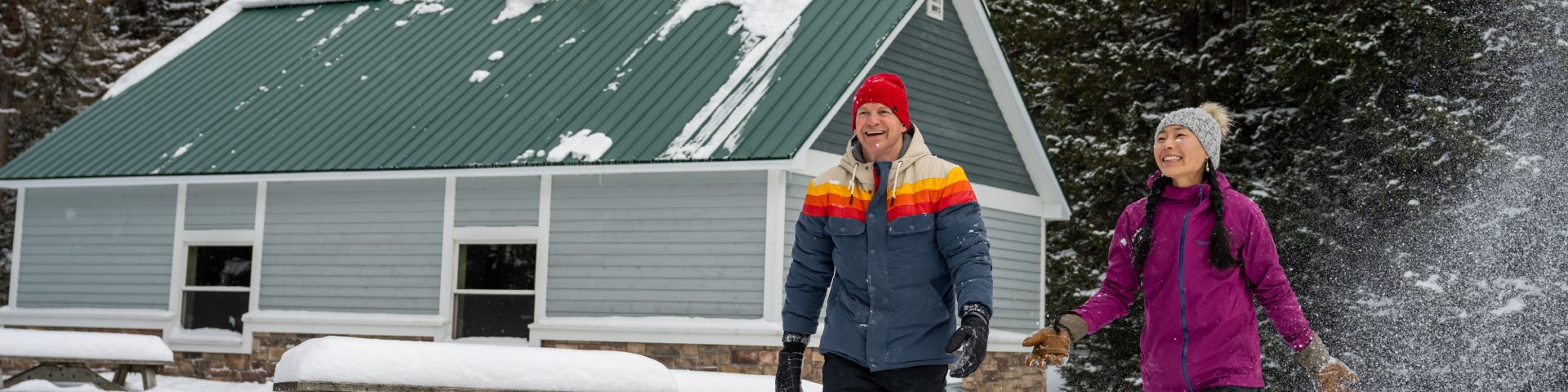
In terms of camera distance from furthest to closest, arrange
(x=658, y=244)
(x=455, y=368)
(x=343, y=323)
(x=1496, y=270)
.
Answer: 1. (x=1496, y=270)
2. (x=343, y=323)
3. (x=658, y=244)
4. (x=455, y=368)

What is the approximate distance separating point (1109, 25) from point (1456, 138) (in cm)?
667

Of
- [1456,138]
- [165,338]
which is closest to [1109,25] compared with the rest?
[1456,138]

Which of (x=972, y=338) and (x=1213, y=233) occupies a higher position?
(x=1213, y=233)

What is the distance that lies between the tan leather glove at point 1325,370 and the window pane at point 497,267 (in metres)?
10.4

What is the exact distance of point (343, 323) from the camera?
15156 mm

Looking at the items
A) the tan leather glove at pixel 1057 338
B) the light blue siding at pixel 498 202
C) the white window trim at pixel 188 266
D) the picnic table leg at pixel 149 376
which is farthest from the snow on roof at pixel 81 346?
the tan leather glove at pixel 1057 338

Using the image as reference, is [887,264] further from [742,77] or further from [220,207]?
[220,207]

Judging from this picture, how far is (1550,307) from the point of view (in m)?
17.0

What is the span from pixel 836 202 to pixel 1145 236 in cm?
107

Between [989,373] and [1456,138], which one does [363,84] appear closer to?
[989,373]

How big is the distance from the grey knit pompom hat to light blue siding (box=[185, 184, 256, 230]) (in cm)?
1280

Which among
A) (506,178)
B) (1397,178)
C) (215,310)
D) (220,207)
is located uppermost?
(1397,178)

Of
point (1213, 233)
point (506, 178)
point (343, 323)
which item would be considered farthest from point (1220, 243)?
point (343, 323)

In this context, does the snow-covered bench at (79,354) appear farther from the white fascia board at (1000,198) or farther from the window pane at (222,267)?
the white fascia board at (1000,198)
